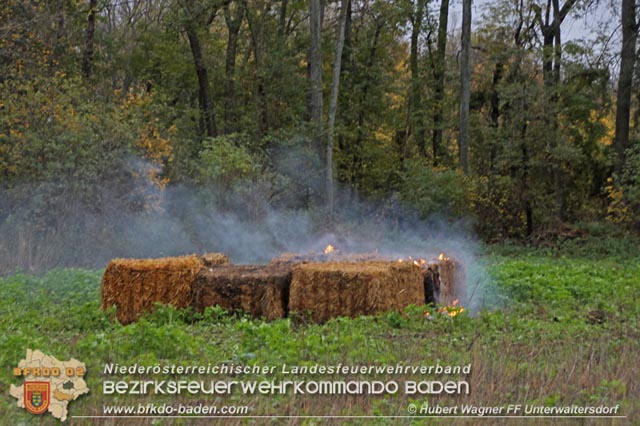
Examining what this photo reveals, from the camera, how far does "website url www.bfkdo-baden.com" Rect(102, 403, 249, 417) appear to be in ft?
16.8

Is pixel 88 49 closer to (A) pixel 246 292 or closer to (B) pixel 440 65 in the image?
(B) pixel 440 65

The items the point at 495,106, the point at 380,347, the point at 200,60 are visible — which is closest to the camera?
the point at 380,347

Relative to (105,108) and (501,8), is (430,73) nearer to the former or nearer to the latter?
(501,8)

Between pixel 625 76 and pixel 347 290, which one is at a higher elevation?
pixel 625 76

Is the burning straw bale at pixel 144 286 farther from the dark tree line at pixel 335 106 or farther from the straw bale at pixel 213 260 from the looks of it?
the dark tree line at pixel 335 106

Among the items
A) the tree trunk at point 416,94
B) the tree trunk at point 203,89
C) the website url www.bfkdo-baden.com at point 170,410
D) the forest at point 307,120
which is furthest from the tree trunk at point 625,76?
the website url www.bfkdo-baden.com at point 170,410

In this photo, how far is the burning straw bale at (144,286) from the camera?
33.7 feet

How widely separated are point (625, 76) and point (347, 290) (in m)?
20.7

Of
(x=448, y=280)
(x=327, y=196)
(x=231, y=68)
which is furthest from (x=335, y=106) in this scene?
(x=448, y=280)

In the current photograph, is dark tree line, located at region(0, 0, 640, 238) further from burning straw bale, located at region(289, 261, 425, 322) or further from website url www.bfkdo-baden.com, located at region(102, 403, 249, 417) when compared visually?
website url www.bfkdo-baden.com, located at region(102, 403, 249, 417)

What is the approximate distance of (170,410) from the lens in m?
5.22

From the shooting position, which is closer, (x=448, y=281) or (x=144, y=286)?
(x=144, y=286)

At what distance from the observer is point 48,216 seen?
19.0 meters

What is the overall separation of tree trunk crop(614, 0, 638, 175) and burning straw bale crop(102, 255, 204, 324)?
2037 centimetres
